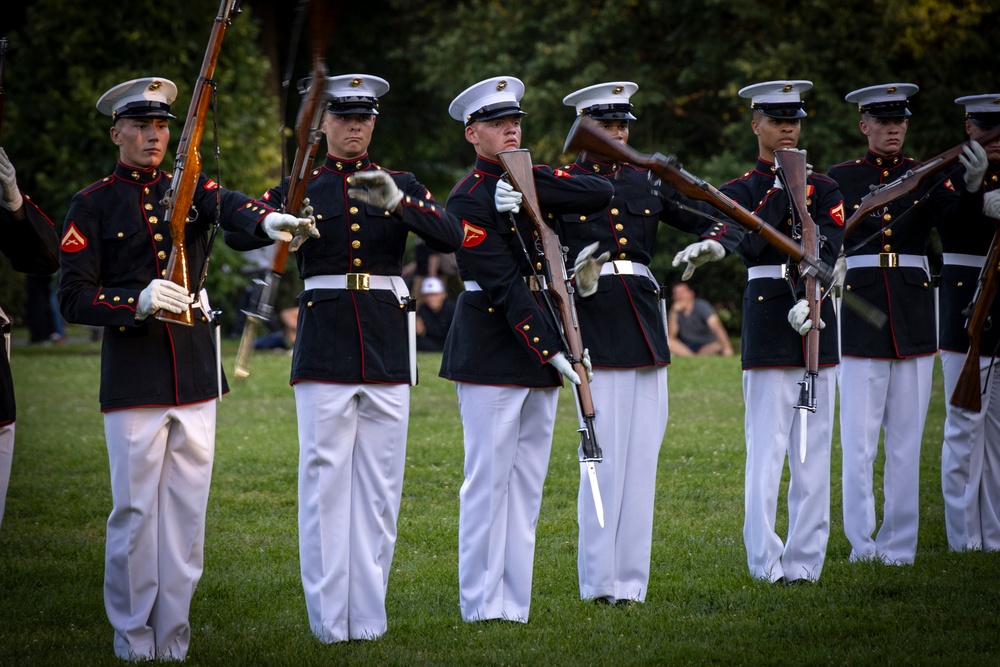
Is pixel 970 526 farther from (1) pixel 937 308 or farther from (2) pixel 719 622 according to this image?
(2) pixel 719 622

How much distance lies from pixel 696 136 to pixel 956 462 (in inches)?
673

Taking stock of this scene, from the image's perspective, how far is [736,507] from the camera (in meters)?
8.98

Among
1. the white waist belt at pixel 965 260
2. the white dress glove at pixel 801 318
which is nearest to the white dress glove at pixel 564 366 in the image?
the white dress glove at pixel 801 318

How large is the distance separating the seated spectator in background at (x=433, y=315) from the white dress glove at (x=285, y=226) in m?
13.1

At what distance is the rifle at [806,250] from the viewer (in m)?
6.52

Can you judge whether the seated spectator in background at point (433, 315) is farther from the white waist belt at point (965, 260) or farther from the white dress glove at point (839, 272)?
the white dress glove at point (839, 272)

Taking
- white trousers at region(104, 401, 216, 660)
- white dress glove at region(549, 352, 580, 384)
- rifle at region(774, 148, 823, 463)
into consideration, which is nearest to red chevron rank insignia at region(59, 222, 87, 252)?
white trousers at region(104, 401, 216, 660)

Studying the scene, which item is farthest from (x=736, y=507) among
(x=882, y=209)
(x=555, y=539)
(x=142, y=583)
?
(x=142, y=583)

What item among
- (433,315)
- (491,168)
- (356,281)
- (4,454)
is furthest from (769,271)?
(433,315)

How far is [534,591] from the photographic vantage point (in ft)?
22.5

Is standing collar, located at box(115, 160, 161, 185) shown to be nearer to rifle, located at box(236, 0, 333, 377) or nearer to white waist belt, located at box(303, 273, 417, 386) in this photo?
rifle, located at box(236, 0, 333, 377)

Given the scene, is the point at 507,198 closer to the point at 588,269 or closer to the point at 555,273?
the point at 555,273

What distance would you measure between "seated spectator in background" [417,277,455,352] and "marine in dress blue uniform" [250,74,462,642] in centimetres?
1261

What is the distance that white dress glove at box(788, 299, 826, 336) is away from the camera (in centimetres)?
662
